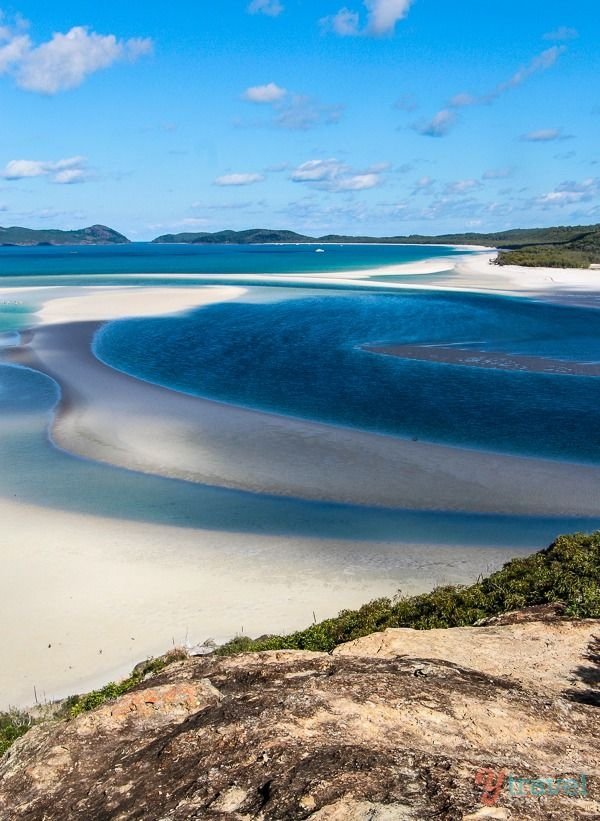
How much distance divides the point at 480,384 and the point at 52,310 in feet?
149

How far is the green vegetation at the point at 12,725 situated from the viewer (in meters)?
10.1

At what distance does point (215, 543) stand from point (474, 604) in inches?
327

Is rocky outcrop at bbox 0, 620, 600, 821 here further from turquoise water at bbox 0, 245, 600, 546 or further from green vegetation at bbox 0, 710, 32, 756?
turquoise water at bbox 0, 245, 600, 546

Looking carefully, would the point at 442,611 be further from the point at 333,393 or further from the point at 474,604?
the point at 333,393

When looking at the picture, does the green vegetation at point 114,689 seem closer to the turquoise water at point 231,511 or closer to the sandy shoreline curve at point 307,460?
the turquoise water at point 231,511

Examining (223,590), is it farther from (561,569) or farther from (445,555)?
(561,569)

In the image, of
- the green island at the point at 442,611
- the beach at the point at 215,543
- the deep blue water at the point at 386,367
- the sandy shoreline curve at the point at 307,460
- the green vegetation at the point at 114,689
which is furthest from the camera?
the deep blue water at the point at 386,367

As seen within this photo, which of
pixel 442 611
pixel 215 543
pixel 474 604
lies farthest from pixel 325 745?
pixel 215 543

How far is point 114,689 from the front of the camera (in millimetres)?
10367

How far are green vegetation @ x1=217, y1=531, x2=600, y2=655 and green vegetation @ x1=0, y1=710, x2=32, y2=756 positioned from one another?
9.53 ft

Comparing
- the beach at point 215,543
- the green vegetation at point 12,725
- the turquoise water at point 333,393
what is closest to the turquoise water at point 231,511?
the turquoise water at point 333,393

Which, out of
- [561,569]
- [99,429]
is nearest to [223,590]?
[561,569]

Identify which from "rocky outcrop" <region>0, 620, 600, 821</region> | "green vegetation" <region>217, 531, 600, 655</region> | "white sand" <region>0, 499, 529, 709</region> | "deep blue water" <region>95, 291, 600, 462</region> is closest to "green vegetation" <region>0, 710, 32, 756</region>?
"white sand" <region>0, 499, 529, 709</region>

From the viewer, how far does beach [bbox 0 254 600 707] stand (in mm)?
14852
